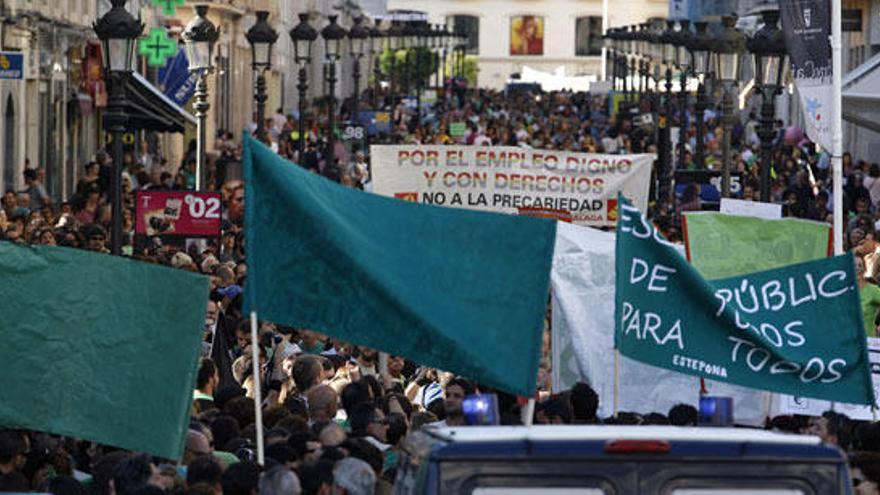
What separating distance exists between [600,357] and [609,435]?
629 cm

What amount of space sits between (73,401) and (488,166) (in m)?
10.1

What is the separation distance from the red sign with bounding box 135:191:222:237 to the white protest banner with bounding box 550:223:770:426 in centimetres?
880

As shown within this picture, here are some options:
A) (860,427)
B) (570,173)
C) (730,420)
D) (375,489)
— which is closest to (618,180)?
(570,173)

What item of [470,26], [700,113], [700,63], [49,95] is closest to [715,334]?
[700,63]

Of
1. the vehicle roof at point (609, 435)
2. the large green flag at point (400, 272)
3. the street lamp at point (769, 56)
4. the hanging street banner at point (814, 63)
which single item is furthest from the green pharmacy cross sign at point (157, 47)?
the vehicle roof at point (609, 435)

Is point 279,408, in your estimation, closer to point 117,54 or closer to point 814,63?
point 814,63

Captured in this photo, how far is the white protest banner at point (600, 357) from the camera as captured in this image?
13.8 meters

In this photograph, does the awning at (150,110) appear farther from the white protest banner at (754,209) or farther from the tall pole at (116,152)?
the white protest banner at (754,209)

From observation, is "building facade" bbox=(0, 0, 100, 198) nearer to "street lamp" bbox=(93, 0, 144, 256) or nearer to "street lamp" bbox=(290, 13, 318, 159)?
"street lamp" bbox=(290, 13, 318, 159)

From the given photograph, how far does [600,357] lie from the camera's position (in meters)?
14.1

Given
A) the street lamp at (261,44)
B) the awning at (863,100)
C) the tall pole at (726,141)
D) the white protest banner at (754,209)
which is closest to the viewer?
the white protest banner at (754,209)

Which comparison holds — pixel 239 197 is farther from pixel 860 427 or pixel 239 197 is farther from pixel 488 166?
pixel 860 427

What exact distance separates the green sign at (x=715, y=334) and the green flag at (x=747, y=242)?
197cm

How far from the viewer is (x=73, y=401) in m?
10.1
